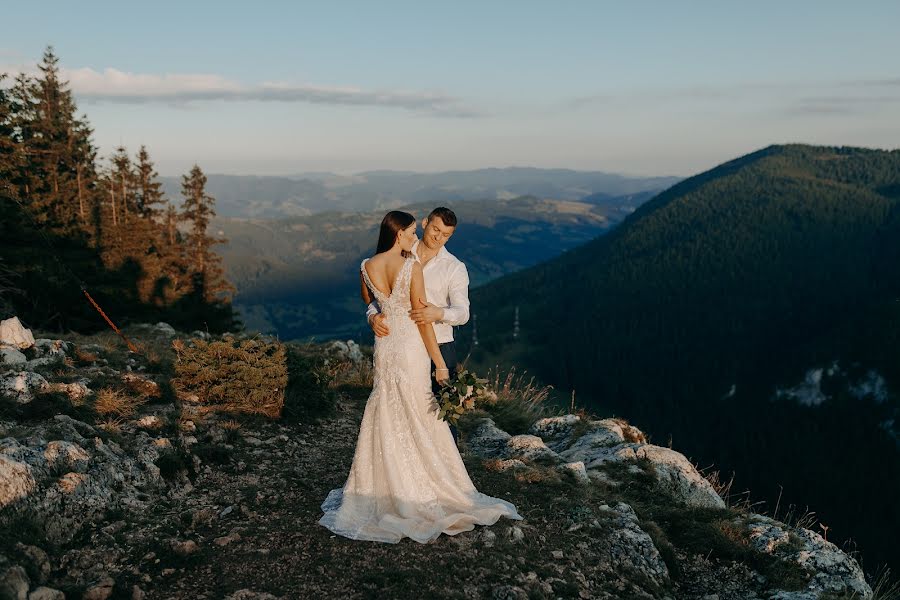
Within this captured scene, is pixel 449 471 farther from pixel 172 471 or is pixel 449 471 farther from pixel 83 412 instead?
pixel 83 412

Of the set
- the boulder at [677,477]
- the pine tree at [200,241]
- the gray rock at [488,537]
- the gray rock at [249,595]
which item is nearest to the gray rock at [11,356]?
the gray rock at [249,595]

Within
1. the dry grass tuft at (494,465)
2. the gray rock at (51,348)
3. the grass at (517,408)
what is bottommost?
the grass at (517,408)

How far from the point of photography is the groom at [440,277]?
22.4 ft

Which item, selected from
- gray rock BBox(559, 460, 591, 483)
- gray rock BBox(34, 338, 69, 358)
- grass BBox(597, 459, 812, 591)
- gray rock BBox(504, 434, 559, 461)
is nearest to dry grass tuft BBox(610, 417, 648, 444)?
gray rock BBox(504, 434, 559, 461)

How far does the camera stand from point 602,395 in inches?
5433

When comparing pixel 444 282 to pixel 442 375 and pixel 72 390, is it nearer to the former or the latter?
pixel 442 375

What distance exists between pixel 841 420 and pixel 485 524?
448 feet

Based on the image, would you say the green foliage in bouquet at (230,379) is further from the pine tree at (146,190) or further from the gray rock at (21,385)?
the pine tree at (146,190)

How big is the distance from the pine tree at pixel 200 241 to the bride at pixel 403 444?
3211 cm

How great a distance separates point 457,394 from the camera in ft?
22.2

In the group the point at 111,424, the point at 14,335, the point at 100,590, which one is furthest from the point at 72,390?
the point at 100,590

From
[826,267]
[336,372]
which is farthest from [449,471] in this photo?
[826,267]

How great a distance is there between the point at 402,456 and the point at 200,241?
111 feet

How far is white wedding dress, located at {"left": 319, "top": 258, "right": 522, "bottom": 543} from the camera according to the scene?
667 cm
